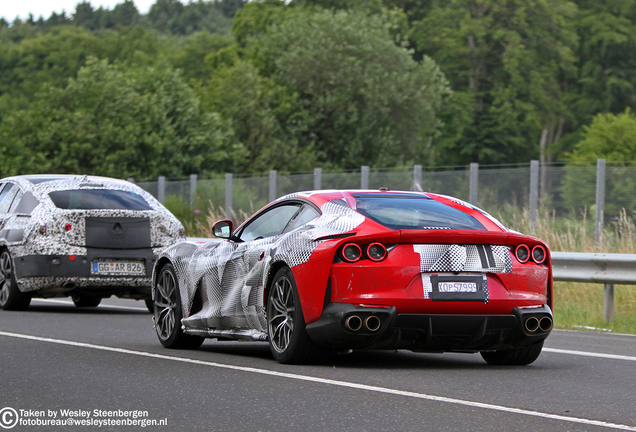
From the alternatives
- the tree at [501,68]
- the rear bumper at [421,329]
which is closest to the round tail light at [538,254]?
the rear bumper at [421,329]

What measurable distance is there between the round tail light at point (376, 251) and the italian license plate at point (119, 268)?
6.52m

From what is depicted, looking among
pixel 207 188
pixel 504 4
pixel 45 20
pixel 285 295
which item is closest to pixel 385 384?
pixel 285 295

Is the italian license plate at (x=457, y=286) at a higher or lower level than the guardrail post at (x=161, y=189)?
higher

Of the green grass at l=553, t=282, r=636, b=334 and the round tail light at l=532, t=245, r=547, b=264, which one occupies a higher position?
the round tail light at l=532, t=245, r=547, b=264

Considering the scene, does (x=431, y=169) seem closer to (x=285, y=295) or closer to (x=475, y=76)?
(x=285, y=295)

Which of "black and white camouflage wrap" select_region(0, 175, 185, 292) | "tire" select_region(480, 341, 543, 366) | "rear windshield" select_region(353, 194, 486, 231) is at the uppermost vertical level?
"rear windshield" select_region(353, 194, 486, 231)

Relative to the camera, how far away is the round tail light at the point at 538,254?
7941 mm

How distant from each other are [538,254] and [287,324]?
181 cm

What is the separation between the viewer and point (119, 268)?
1353cm

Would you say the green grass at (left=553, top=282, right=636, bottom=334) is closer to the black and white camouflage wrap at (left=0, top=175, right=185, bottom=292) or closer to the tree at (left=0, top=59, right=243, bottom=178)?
the black and white camouflage wrap at (left=0, top=175, right=185, bottom=292)

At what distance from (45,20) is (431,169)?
182269 millimetres

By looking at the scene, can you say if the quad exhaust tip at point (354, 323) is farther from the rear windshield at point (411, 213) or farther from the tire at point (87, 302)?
the tire at point (87, 302)

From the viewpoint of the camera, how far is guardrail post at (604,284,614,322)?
1229 centimetres

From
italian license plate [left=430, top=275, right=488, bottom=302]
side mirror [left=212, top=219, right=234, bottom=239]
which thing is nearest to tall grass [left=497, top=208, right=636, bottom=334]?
italian license plate [left=430, top=275, right=488, bottom=302]
